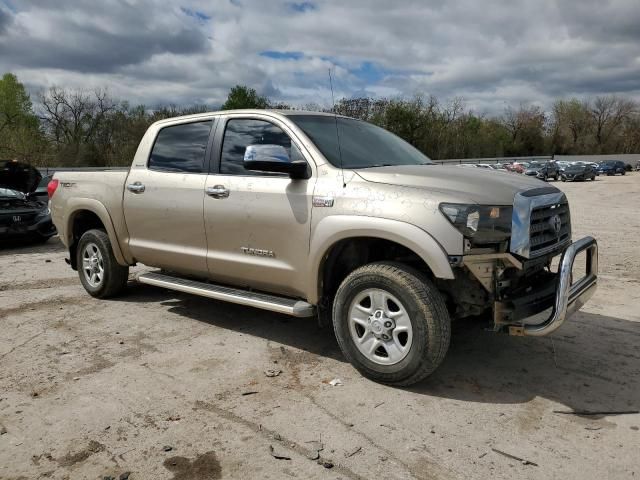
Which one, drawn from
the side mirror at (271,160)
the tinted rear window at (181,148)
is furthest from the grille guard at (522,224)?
the tinted rear window at (181,148)

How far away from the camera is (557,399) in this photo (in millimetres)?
3766

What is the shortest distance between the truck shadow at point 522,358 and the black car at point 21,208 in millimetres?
6150

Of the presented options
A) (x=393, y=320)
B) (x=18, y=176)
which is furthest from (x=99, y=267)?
(x=18, y=176)

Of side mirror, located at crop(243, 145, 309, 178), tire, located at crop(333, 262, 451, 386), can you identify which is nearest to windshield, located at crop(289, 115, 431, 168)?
side mirror, located at crop(243, 145, 309, 178)

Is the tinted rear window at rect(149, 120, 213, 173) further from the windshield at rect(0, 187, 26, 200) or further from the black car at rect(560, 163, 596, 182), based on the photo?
the black car at rect(560, 163, 596, 182)

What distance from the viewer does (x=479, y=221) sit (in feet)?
11.7

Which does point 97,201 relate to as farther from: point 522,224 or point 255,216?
point 522,224

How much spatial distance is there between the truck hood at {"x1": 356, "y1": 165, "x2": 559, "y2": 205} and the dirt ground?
48.0 inches

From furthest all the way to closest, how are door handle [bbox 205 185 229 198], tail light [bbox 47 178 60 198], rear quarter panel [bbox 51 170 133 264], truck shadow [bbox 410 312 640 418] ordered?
tail light [bbox 47 178 60 198], rear quarter panel [bbox 51 170 133 264], door handle [bbox 205 185 229 198], truck shadow [bbox 410 312 640 418]

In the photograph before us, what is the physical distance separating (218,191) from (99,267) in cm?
232

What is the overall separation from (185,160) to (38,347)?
2124 mm

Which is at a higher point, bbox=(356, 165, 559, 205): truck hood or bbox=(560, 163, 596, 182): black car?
bbox=(356, 165, 559, 205): truck hood

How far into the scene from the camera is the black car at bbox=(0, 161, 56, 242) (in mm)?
10406

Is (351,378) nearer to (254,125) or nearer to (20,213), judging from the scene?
(254,125)
